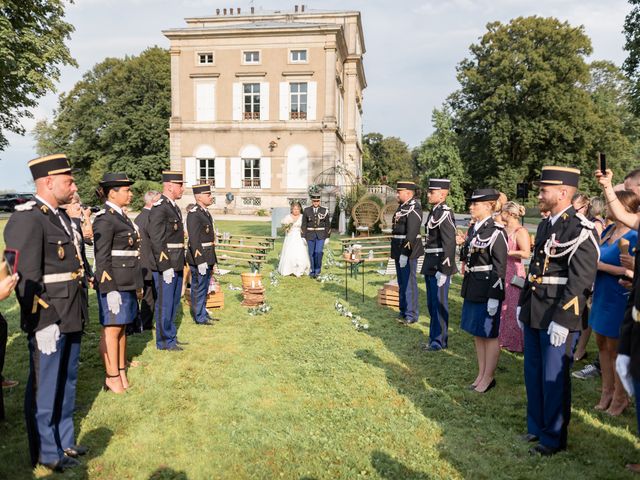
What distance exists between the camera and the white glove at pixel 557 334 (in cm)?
398

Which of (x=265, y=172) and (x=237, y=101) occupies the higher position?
(x=237, y=101)

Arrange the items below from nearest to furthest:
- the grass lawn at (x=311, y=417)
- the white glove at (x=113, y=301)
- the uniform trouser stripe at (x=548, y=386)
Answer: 1. the grass lawn at (x=311, y=417)
2. the uniform trouser stripe at (x=548, y=386)
3. the white glove at (x=113, y=301)

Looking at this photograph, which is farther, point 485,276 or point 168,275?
point 168,275

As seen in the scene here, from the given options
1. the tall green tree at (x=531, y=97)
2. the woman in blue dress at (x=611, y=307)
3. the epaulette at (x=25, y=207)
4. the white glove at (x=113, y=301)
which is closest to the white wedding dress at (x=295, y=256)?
the white glove at (x=113, y=301)

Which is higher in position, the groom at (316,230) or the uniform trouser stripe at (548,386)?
the groom at (316,230)

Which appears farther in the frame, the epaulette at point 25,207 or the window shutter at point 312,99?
the window shutter at point 312,99

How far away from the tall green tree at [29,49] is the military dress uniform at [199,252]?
64.1 feet

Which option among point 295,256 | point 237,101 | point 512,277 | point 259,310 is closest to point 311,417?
point 512,277

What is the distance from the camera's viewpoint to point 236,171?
116 feet

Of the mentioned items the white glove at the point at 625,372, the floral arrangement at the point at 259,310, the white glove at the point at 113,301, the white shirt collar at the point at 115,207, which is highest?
the white shirt collar at the point at 115,207

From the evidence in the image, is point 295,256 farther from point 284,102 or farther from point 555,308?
point 284,102

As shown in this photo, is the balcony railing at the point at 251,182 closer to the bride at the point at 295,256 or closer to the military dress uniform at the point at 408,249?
the bride at the point at 295,256

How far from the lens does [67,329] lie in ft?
12.9

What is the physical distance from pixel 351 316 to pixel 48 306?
224 inches
